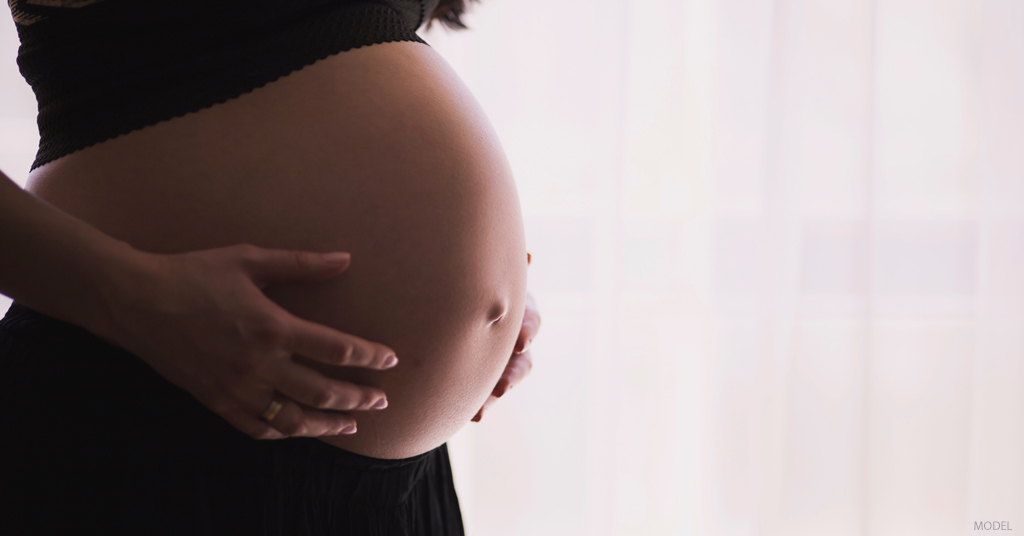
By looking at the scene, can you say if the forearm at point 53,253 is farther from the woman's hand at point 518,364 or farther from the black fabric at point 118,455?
the woman's hand at point 518,364

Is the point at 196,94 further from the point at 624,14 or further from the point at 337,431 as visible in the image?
the point at 624,14

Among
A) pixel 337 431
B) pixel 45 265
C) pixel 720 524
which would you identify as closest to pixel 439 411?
pixel 337 431

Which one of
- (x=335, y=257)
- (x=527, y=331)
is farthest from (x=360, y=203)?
(x=527, y=331)

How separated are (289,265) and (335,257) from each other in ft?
0.11

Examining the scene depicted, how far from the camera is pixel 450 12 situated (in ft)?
2.77

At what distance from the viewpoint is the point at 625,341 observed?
1.45 m

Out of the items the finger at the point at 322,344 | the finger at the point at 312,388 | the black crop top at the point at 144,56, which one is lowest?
the finger at the point at 312,388

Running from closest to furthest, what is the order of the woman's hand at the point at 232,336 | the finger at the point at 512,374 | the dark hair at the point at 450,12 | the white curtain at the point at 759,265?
the woman's hand at the point at 232,336 → the finger at the point at 512,374 → the dark hair at the point at 450,12 → the white curtain at the point at 759,265

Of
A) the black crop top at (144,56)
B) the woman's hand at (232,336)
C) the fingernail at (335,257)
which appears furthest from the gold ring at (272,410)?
the black crop top at (144,56)

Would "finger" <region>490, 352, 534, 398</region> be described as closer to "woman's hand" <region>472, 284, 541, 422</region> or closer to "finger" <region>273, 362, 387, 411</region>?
"woman's hand" <region>472, 284, 541, 422</region>

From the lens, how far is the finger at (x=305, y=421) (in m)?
0.38

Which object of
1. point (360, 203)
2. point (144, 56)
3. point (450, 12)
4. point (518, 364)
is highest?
point (450, 12)

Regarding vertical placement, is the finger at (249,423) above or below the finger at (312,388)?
below

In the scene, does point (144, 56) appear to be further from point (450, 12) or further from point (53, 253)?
point (450, 12)
